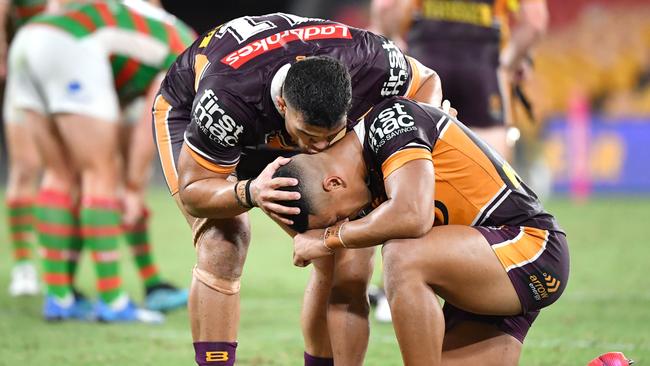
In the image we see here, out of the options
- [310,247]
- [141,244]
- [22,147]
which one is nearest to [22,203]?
[22,147]

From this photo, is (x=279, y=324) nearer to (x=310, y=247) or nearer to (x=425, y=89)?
(x=425, y=89)

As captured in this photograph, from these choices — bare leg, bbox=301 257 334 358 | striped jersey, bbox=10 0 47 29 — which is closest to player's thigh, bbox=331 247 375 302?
bare leg, bbox=301 257 334 358

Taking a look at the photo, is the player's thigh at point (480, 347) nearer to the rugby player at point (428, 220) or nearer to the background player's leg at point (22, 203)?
the rugby player at point (428, 220)

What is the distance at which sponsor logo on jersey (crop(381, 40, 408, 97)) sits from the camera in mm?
4109

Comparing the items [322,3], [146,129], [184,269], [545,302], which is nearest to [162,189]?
[322,3]

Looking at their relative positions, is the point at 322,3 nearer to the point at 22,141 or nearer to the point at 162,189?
→ the point at 162,189

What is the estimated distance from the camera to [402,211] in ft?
11.8

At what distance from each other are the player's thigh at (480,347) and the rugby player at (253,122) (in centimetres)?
36

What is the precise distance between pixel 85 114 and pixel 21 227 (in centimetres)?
187

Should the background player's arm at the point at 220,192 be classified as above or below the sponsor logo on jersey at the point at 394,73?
below

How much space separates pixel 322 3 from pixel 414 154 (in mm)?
15890

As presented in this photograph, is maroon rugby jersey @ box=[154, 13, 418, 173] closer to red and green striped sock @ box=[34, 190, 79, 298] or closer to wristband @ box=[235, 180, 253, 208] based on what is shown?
wristband @ box=[235, 180, 253, 208]

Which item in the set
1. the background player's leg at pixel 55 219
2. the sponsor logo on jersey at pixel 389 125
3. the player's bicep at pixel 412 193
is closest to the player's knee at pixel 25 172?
the background player's leg at pixel 55 219

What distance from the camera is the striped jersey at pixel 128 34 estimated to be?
20.2 ft
